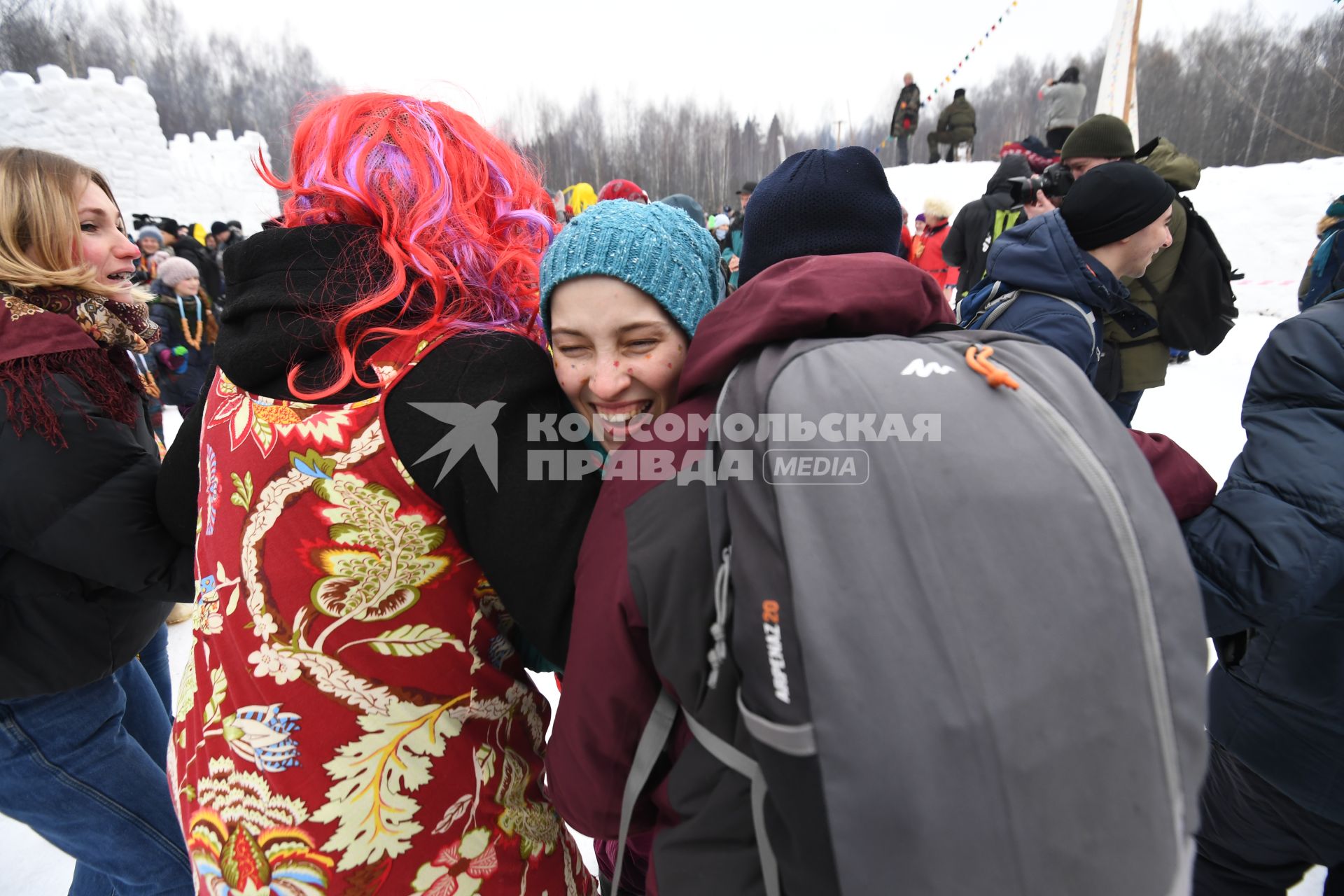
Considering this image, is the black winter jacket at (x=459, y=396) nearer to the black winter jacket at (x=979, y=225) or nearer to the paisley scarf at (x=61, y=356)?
the paisley scarf at (x=61, y=356)

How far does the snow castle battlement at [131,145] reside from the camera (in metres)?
14.2

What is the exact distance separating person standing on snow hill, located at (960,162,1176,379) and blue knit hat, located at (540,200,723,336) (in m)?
1.35

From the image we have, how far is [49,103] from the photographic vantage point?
14.3 m

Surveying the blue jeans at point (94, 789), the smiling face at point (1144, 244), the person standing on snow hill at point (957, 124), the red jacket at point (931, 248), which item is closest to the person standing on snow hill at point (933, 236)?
the red jacket at point (931, 248)

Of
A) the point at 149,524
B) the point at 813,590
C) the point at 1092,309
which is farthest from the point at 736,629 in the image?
the point at 1092,309

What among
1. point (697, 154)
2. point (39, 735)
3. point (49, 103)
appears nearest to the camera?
point (39, 735)

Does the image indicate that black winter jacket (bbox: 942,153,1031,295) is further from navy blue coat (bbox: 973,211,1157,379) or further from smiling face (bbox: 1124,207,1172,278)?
navy blue coat (bbox: 973,211,1157,379)

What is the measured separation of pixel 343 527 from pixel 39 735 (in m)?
1.15

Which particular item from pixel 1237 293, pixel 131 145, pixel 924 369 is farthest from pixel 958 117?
pixel 131 145

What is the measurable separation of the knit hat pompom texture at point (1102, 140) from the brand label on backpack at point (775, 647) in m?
3.95

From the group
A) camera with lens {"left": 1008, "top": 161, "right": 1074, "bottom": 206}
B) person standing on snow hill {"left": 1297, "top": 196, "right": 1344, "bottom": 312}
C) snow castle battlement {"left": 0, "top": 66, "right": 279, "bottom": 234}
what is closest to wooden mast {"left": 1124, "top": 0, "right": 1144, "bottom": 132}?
person standing on snow hill {"left": 1297, "top": 196, "right": 1344, "bottom": 312}

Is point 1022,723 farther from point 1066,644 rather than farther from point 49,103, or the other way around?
point 49,103

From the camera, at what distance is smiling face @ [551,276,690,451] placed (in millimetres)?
1089

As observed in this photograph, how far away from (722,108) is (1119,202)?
39864 mm
